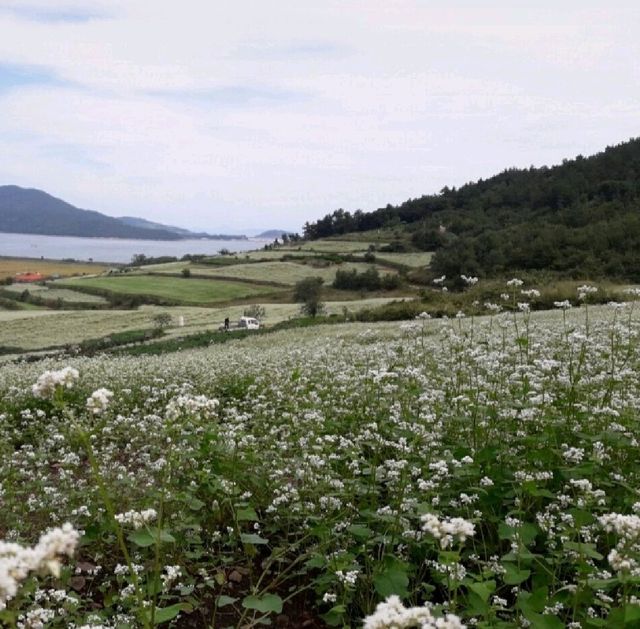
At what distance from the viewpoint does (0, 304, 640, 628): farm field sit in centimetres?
385

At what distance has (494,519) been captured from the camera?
4.89m

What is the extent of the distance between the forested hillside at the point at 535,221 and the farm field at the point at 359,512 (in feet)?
167

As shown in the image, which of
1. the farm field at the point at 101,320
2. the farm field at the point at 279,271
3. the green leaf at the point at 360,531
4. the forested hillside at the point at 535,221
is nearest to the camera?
the green leaf at the point at 360,531

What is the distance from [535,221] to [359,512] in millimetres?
93442

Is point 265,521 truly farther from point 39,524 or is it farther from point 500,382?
point 500,382

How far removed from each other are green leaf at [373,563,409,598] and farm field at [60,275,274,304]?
244ft

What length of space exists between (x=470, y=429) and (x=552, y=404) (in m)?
0.95

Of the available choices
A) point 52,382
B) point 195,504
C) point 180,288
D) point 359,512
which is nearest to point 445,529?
point 52,382

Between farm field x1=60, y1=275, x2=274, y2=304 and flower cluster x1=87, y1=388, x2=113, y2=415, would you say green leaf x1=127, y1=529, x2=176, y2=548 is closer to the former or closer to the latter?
flower cluster x1=87, y1=388, x2=113, y2=415

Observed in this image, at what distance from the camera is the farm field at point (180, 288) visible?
262ft

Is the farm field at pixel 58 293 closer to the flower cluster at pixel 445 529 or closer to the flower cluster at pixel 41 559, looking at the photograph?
the flower cluster at pixel 445 529

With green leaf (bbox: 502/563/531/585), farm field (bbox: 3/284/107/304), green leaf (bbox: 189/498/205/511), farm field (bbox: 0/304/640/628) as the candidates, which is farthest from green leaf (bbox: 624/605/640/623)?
farm field (bbox: 3/284/107/304)

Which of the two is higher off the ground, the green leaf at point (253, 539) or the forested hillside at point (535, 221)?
the forested hillside at point (535, 221)

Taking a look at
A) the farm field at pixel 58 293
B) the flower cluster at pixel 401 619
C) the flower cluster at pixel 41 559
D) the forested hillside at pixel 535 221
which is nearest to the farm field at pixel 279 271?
the forested hillside at pixel 535 221
